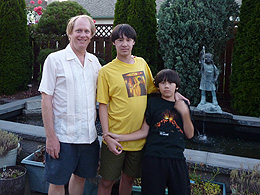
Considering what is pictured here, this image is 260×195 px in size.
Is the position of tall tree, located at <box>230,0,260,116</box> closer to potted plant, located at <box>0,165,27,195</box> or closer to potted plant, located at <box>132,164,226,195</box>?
potted plant, located at <box>132,164,226,195</box>

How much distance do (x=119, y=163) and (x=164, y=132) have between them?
45 cm

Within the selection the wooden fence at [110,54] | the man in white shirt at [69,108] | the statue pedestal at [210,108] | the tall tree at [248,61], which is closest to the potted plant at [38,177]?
A: the man in white shirt at [69,108]

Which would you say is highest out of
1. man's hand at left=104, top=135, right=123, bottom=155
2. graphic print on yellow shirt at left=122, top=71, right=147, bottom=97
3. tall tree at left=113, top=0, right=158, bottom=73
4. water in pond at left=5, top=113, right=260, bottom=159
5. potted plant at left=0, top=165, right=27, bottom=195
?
tall tree at left=113, top=0, right=158, bottom=73

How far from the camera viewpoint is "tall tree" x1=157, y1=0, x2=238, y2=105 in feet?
17.8

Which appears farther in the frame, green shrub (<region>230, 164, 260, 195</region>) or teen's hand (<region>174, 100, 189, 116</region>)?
green shrub (<region>230, 164, 260, 195</region>)

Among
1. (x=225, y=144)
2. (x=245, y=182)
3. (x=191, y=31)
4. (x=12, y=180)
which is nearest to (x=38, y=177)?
(x=12, y=180)

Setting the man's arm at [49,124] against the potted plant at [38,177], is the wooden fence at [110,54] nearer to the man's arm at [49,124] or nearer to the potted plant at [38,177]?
the potted plant at [38,177]

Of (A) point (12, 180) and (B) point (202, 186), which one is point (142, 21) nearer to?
(B) point (202, 186)

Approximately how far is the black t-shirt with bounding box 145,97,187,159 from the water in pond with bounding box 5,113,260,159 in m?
1.99

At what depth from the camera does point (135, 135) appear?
1.83 meters

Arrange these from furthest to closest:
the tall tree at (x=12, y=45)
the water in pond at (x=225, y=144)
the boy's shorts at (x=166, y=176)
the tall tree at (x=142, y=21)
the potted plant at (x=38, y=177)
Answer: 1. the tall tree at (x=12, y=45)
2. the tall tree at (x=142, y=21)
3. the water in pond at (x=225, y=144)
4. the potted plant at (x=38, y=177)
5. the boy's shorts at (x=166, y=176)

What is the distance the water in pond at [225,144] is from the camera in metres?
3.43

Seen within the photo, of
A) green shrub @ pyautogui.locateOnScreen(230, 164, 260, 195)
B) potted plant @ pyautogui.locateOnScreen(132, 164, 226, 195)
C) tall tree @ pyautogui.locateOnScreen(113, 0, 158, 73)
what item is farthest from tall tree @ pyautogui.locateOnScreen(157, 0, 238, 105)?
green shrub @ pyautogui.locateOnScreen(230, 164, 260, 195)

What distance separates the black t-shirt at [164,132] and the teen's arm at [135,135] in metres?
0.04
